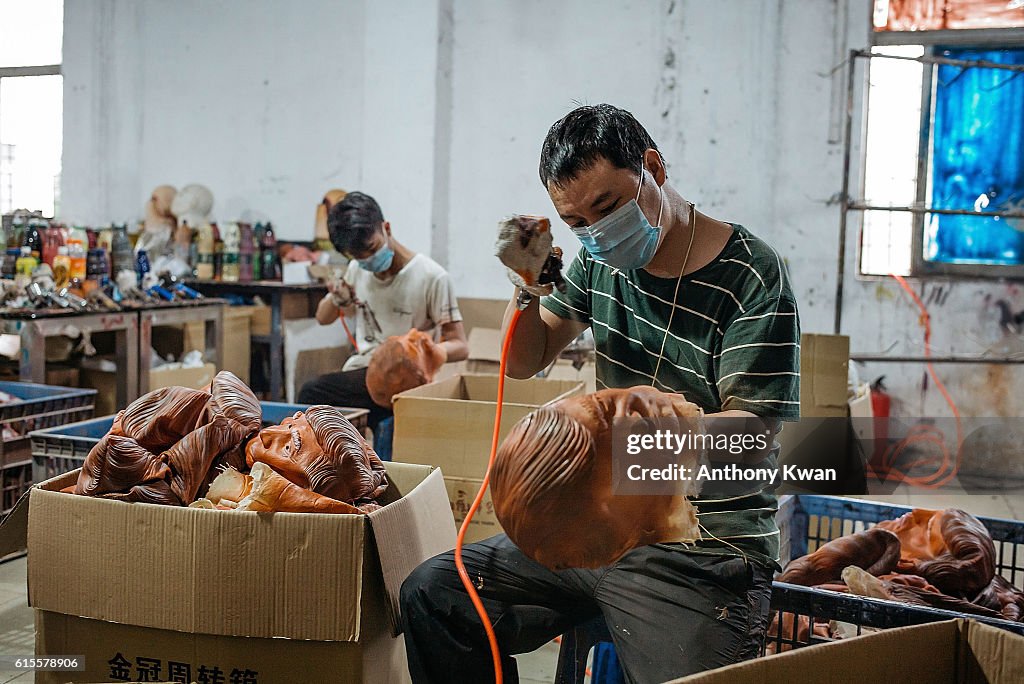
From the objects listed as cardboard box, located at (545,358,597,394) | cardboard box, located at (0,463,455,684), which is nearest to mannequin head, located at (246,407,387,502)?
cardboard box, located at (0,463,455,684)

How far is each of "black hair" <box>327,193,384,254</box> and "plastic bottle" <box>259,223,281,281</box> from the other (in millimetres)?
2319

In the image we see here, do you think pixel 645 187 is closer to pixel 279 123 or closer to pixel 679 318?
pixel 679 318

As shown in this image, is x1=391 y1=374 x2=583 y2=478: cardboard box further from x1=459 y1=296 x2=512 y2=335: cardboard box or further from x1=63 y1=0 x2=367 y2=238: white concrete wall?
x1=63 y1=0 x2=367 y2=238: white concrete wall

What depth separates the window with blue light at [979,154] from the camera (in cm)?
436

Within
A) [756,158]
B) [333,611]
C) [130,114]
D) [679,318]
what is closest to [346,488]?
[333,611]

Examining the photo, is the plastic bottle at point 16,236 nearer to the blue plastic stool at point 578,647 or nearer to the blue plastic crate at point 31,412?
the blue plastic crate at point 31,412

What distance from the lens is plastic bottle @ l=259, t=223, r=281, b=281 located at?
542 centimetres

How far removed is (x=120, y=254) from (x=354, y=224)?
7.21ft

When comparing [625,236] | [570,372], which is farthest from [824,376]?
[625,236]

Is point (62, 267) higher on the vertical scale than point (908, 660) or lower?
higher

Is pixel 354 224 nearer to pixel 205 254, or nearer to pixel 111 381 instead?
pixel 111 381

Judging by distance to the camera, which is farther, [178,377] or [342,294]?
[178,377]

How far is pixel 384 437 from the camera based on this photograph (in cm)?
289

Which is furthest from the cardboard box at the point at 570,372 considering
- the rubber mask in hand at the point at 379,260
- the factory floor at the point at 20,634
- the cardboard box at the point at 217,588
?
the cardboard box at the point at 217,588
